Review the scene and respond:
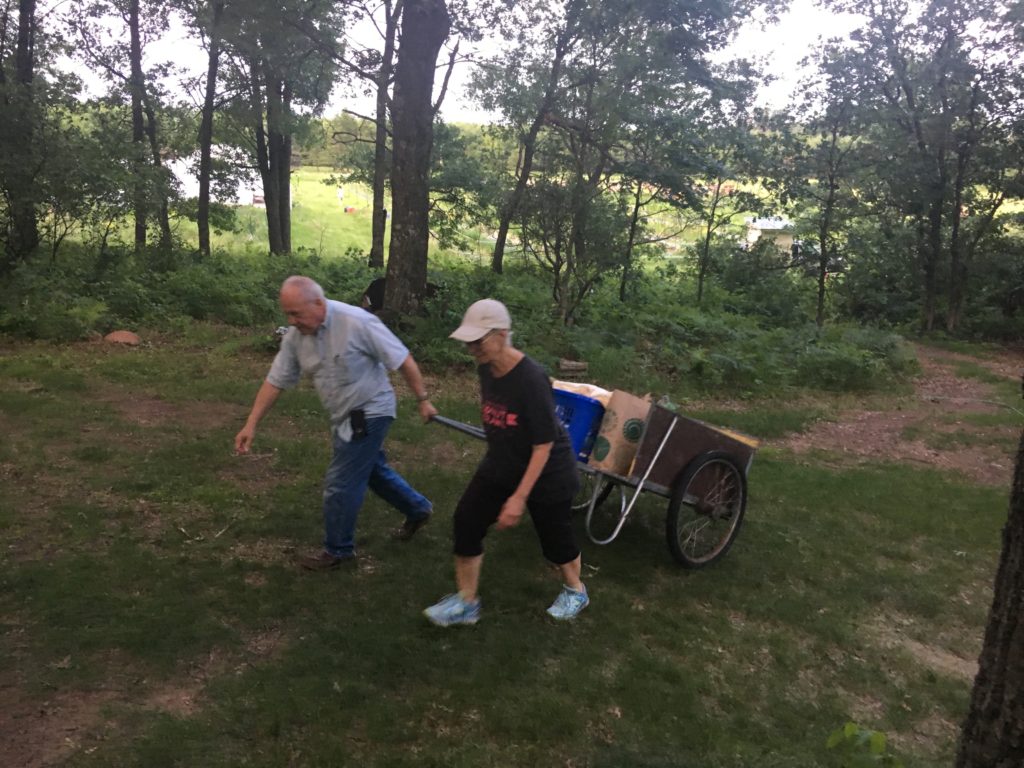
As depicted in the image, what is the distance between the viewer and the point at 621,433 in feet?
15.1

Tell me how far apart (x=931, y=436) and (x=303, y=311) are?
8.66m

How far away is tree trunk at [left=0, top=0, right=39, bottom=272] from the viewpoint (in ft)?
35.9

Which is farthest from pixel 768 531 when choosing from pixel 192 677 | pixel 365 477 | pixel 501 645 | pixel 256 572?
pixel 192 677

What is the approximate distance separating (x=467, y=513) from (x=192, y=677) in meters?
1.49

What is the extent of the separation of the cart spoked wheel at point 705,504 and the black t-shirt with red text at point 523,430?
3.81ft

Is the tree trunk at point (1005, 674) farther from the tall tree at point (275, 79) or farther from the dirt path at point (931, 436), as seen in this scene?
→ the tall tree at point (275, 79)

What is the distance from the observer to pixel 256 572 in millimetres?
4430

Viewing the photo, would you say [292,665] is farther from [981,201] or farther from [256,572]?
[981,201]

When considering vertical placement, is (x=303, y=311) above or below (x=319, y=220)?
below

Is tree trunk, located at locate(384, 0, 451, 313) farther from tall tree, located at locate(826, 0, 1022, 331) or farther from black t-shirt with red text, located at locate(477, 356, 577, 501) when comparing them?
Result: tall tree, located at locate(826, 0, 1022, 331)

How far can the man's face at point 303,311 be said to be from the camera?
3979 millimetres

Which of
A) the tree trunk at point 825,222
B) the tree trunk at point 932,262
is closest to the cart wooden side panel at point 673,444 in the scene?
the tree trunk at point 825,222

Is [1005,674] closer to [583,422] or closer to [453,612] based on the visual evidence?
[453,612]

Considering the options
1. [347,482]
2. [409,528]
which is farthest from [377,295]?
[347,482]
